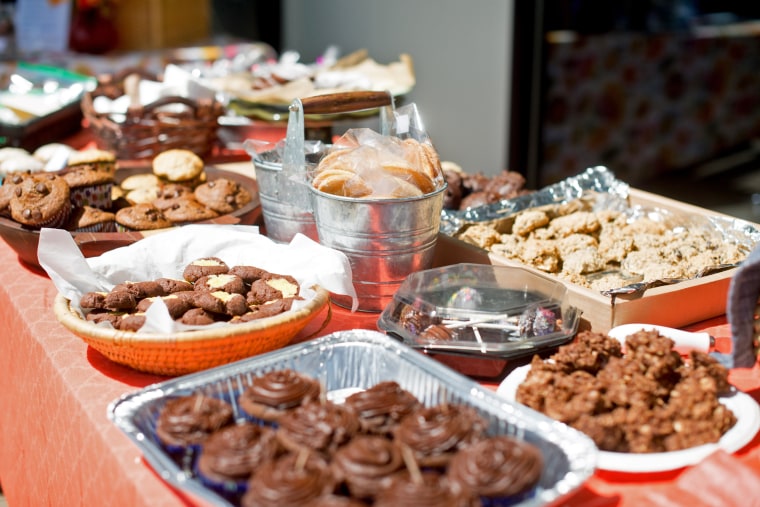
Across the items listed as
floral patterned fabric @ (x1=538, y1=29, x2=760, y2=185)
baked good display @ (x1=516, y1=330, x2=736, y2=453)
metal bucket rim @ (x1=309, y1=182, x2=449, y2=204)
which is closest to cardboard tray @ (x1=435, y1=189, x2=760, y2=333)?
baked good display @ (x1=516, y1=330, x2=736, y2=453)

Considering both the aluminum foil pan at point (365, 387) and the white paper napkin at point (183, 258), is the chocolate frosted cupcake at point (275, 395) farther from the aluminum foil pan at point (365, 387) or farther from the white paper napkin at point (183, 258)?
the white paper napkin at point (183, 258)

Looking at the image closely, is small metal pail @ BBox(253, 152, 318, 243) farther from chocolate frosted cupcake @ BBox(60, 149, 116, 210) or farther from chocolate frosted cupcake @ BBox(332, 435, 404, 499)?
chocolate frosted cupcake @ BBox(332, 435, 404, 499)

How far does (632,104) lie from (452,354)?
4499 mm

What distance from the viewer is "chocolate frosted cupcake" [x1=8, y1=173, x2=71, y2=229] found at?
1.73 meters

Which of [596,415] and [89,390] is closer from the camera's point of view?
[596,415]

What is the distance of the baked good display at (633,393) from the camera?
1077mm

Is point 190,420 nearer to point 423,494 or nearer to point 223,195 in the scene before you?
point 423,494

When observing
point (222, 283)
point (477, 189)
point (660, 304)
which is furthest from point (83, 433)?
point (477, 189)

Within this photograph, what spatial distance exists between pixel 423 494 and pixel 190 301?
661mm

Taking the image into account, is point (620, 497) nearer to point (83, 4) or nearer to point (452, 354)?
point (452, 354)

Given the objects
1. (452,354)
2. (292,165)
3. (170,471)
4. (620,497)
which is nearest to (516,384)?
(452,354)

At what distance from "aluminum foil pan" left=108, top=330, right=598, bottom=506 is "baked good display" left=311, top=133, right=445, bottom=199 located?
0.32 m

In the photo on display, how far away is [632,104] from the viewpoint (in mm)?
5355

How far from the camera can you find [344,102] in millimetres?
1693
